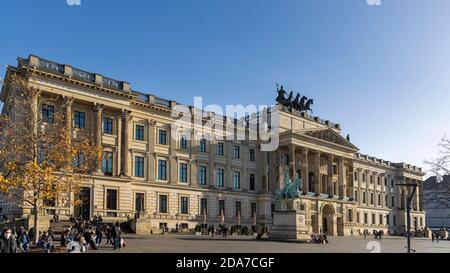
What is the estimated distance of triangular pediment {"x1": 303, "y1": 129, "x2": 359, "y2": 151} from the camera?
74688mm

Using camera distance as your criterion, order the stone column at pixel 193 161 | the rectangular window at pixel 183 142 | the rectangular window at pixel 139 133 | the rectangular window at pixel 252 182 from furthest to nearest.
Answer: the rectangular window at pixel 252 182 → the stone column at pixel 193 161 → the rectangular window at pixel 183 142 → the rectangular window at pixel 139 133

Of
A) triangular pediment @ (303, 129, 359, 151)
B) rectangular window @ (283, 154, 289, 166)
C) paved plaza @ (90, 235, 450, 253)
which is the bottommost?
paved plaza @ (90, 235, 450, 253)

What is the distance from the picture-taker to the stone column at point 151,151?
186 feet

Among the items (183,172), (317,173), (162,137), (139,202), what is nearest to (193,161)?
(183,172)

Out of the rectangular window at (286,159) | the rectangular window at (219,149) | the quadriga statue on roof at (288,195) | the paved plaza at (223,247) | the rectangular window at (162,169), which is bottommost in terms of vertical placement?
the paved plaza at (223,247)

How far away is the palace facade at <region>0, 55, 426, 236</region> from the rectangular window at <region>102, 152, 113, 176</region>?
13 centimetres

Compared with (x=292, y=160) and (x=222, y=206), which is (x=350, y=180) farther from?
(x=222, y=206)

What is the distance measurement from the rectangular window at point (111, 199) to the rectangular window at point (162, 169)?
8216 mm

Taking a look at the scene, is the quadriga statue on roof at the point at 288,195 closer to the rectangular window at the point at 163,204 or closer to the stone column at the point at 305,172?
the rectangular window at the point at 163,204

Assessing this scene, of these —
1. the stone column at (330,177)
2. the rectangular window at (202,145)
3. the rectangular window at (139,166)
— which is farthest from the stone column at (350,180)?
the rectangular window at (139,166)

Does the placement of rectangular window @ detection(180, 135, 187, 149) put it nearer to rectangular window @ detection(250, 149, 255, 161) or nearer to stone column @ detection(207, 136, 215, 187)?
stone column @ detection(207, 136, 215, 187)

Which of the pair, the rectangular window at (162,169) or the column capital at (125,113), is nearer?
the column capital at (125,113)

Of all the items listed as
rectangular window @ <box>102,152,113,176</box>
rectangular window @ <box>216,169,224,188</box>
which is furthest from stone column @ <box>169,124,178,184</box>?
rectangular window @ <box>102,152,113,176</box>
